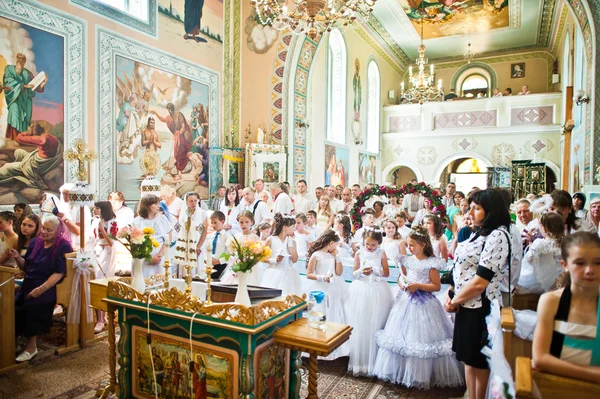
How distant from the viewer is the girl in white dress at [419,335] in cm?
382

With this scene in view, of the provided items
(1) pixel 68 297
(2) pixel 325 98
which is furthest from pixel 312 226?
(2) pixel 325 98

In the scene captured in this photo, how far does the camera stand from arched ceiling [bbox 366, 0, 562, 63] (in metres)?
15.2

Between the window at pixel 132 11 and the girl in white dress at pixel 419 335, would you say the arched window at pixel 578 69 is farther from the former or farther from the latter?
the window at pixel 132 11

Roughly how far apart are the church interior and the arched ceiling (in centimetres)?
14

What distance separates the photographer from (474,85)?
71.4 feet

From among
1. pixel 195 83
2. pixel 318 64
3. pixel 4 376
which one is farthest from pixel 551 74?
pixel 4 376

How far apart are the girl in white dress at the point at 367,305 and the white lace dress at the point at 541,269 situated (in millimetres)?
1342

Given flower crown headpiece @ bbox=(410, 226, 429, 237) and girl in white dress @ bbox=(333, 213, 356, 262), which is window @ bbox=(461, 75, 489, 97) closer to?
girl in white dress @ bbox=(333, 213, 356, 262)

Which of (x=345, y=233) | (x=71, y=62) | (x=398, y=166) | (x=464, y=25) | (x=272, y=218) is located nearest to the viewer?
(x=345, y=233)

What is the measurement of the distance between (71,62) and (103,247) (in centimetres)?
431

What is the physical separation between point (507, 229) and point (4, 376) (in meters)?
5.01

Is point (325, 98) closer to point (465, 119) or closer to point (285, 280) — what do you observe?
point (465, 119)

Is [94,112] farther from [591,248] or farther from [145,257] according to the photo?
[591,248]

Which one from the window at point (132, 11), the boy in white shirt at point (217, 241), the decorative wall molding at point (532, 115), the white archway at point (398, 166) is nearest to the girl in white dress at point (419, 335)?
the boy in white shirt at point (217, 241)
